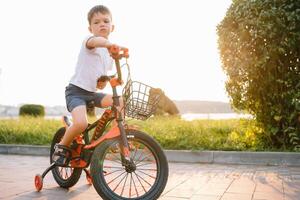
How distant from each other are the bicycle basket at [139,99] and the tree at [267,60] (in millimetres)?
3689

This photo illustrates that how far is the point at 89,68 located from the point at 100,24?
415mm

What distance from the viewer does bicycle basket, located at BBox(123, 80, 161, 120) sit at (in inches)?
125

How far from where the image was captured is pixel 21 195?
3996 millimetres

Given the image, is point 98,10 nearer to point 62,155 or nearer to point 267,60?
point 62,155

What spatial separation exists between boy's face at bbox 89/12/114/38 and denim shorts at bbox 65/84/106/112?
0.56 m

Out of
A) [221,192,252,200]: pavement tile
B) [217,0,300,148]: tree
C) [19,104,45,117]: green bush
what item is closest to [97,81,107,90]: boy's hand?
[221,192,252,200]: pavement tile

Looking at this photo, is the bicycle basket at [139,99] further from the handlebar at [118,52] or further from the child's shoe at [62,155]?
the child's shoe at [62,155]

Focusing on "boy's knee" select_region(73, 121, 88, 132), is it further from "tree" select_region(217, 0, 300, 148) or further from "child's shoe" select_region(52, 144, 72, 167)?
"tree" select_region(217, 0, 300, 148)

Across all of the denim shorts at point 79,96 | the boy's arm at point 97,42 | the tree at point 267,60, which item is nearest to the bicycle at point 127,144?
the boy's arm at point 97,42

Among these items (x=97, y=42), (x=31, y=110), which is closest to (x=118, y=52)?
(x=97, y=42)

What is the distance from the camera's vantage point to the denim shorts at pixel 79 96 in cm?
389

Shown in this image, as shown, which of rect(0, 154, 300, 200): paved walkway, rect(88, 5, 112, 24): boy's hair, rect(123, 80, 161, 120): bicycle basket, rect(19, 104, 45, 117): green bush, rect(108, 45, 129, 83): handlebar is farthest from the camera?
rect(19, 104, 45, 117): green bush

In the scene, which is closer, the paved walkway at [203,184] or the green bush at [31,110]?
the paved walkway at [203,184]

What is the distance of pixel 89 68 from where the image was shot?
388cm
